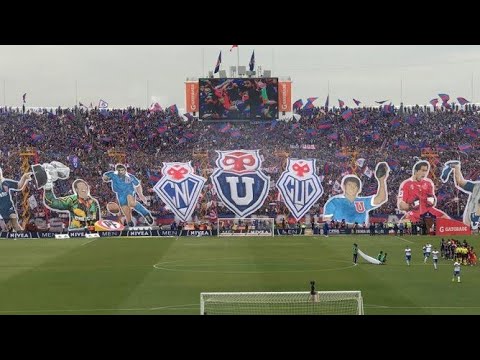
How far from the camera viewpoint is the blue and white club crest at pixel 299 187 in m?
61.3

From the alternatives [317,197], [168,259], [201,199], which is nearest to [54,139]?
[201,199]

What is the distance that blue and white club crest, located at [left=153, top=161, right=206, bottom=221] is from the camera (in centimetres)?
6125

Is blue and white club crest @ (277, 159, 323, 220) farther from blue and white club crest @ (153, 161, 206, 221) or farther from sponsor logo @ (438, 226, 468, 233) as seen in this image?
sponsor logo @ (438, 226, 468, 233)

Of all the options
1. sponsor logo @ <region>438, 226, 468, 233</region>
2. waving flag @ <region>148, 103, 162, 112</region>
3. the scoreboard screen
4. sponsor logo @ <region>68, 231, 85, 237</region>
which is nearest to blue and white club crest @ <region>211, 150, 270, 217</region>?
sponsor logo @ <region>68, 231, 85, 237</region>

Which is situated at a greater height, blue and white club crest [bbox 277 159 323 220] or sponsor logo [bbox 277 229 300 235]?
blue and white club crest [bbox 277 159 323 220]

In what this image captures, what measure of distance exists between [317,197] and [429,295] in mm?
33091

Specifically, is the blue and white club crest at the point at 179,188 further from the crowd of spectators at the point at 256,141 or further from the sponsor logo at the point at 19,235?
the sponsor logo at the point at 19,235

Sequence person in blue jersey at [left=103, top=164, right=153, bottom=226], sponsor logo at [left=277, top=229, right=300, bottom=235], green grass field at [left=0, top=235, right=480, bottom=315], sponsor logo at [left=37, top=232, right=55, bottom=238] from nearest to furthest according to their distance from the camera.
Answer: green grass field at [left=0, top=235, right=480, bottom=315] → sponsor logo at [left=37, top=232, right=55, bottom=238] → sponsor logo at [left=277, top=229, right=300, bottom=235] → person in blue jersey at [left=103, top=164, right=153, bottom=226]

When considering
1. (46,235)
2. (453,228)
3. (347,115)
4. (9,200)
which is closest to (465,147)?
(347,115)

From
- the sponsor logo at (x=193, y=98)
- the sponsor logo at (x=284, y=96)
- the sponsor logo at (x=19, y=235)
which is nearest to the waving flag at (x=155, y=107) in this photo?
the sponsor logo at (x=193, y=98)

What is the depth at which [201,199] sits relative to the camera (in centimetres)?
6594

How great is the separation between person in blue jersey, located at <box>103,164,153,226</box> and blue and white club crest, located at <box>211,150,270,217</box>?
6.01 meters

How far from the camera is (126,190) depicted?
6259 cm
